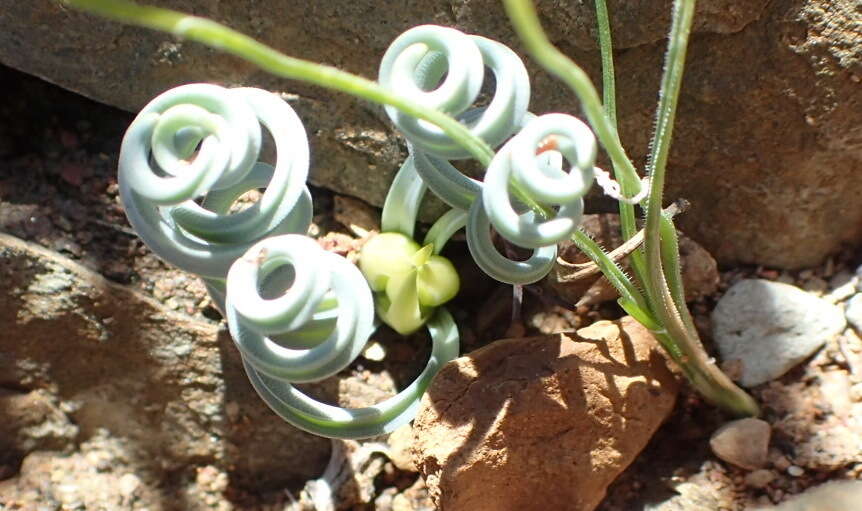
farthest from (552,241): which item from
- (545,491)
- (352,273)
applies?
(545,491)

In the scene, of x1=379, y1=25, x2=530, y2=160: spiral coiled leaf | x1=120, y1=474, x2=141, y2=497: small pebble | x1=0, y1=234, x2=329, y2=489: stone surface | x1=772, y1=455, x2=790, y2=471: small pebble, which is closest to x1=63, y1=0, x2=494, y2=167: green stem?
x1=379, y1=25, x2=530, y2=160: spiral coiled leaf

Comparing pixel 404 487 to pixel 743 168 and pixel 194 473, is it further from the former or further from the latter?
pixel 743 168

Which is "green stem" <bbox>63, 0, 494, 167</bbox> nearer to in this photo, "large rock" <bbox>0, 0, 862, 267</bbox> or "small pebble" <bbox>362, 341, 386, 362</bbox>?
"large rock" <bbox>0, 0, 862, 267</bbox>

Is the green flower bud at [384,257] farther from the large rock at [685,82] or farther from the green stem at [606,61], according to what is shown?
the green stem at [606,61]

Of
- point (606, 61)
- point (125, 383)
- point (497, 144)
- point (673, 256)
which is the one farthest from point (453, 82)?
point (125, 383)

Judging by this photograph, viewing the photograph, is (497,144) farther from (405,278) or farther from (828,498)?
(828,498)

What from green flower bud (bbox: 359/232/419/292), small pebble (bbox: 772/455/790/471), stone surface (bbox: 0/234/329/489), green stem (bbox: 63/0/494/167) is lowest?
stone surface (bbox: 0/234/329/489)

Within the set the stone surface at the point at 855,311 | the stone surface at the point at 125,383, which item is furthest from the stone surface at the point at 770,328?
the stone surface at the point at 125,383
